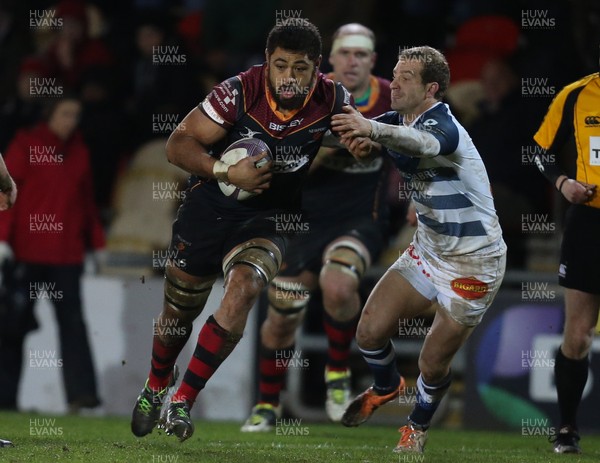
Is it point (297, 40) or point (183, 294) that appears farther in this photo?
point (183, 294)

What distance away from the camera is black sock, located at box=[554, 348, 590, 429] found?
774cm

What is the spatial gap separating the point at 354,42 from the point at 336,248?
1459 mm

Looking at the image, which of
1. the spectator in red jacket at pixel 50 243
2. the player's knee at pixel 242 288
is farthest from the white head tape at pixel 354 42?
the spectator in red jacket at pixel 50 243

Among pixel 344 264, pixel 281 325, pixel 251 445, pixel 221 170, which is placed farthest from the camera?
pixel 281 325

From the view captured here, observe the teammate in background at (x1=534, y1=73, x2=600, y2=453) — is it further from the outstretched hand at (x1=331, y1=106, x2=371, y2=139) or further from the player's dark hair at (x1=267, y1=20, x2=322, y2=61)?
the player's dark hair at (x1=267, y1=20, x2=322, y2=61)

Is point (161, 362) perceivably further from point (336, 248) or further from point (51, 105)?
point (51, 105)

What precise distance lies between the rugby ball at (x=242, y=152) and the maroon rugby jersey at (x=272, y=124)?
0.53 ft

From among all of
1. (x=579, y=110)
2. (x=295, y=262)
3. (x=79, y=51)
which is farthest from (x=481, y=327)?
(x=79, y=51)

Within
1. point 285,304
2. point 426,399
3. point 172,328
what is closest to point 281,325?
point 285,304

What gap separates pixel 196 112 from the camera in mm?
6953

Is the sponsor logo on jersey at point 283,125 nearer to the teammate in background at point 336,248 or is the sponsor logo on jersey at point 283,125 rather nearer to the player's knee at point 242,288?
the player's knee at point 242,288

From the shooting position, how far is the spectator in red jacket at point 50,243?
10.7 meters

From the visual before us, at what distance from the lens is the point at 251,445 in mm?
7566

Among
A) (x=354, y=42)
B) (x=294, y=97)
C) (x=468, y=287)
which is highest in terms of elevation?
(x=354, y=42)
